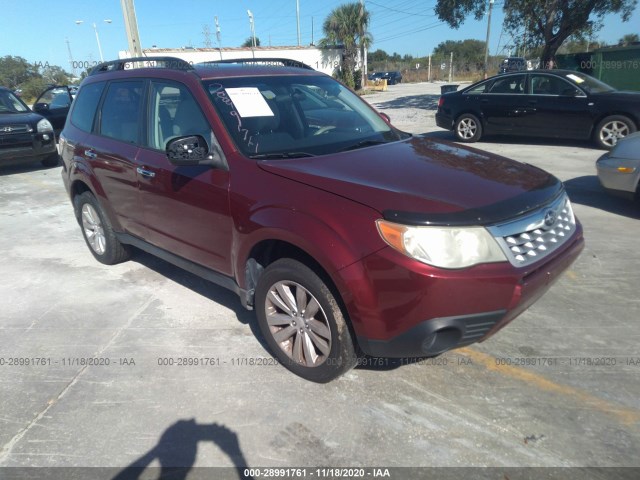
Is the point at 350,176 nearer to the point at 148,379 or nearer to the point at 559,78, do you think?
the point at 148,379

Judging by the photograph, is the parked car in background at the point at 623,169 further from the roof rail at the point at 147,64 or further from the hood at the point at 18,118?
the hood at the point at 18,118

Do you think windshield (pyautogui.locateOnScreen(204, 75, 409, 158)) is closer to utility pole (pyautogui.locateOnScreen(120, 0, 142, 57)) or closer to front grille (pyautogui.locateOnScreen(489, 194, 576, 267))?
front grille (pyautogui.locateOnScreen(489, 194, 576, 267))

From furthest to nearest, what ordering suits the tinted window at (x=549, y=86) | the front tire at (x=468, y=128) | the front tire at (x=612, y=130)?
the front tire at (x=468, y=128), the tinted window at (x=549, y=86), the front tire at (x=612, y=130)

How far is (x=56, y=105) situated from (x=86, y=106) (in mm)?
9271

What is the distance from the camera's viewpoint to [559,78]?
9789mm

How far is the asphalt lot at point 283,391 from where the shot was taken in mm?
2422

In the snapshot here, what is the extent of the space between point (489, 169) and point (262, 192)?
1.40 meters

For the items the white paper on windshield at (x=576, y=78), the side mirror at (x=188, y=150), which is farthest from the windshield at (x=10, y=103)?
the white paper on windshield at (x=576, y=78)

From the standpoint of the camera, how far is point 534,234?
99.1 inches

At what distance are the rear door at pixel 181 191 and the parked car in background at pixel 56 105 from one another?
929cm

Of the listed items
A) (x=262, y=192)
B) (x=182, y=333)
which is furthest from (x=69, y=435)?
(x=262, y=192)

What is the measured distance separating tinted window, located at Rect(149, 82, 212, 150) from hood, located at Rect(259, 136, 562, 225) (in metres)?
0.75

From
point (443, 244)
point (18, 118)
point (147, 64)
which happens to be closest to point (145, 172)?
point (147, 64)

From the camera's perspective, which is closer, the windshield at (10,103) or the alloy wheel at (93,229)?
the alloy wheel at (93,229)
